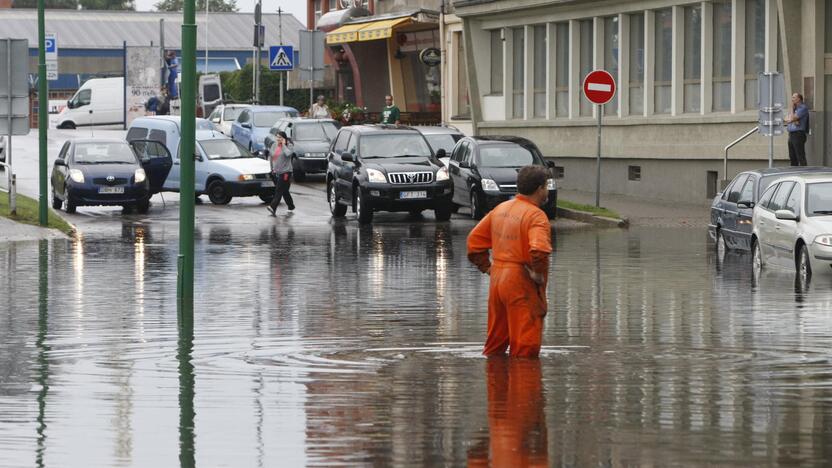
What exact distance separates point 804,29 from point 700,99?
185 inches

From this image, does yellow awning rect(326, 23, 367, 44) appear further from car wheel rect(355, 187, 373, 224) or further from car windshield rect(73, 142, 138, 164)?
car wheel rect(355, 187, 373, 224)

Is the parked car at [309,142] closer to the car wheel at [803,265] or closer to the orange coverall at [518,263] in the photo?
the car wheel at [803,265]

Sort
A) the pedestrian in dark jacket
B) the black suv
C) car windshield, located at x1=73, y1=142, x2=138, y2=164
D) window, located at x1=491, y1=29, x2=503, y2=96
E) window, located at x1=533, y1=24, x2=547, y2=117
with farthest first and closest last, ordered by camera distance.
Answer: window, located at x1=491, y1=29, x2=503, y2=96, window, located at x1=533, y1=24, x2=547, y2=117, car windshield, located at x1=73, y1=142, x2=138, y2=164, the pedestrian in dark jacket, the black suv

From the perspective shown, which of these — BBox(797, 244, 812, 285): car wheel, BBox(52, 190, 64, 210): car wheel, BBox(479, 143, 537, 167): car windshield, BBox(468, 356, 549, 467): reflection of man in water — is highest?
BBox(479, 143, 537, 167): car windshield

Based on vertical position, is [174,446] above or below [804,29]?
below

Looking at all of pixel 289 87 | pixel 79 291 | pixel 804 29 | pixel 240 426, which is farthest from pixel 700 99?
pixel 289 87

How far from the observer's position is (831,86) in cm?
3428

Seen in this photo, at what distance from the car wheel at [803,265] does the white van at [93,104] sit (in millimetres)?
57712

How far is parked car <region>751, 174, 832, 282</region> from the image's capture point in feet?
65.8

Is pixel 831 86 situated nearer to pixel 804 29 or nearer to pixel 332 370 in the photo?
pixel 804 29

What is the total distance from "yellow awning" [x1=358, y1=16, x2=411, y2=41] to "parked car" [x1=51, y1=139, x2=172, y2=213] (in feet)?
64.7

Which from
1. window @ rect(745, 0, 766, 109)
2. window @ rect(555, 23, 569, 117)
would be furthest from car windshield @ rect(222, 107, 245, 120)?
window @ rect(745, 0, 766, 109)

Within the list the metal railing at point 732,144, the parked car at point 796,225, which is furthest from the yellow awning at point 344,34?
the parked car at point 796,225

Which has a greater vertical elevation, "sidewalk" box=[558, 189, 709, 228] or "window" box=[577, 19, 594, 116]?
"window" box=[577, 19, 594, 116]
